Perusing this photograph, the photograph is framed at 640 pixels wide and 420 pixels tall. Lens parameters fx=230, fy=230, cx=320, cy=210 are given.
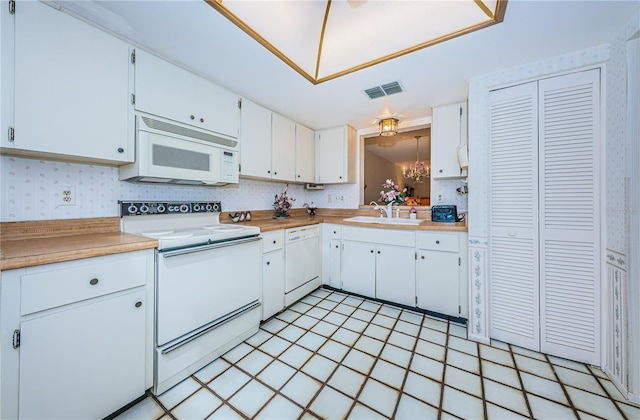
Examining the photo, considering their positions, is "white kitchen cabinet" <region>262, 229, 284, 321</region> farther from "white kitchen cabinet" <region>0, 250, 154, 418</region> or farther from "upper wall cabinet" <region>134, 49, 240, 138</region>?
"upper wall cabinet" <region>134, 49, 240, 138</region>

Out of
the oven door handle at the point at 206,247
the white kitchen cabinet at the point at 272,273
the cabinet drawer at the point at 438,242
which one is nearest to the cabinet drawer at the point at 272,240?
the white kitchen cabinet at the point at 272,273

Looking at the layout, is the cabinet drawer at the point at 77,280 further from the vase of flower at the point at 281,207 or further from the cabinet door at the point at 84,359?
the vase of flower at the point at 281,207

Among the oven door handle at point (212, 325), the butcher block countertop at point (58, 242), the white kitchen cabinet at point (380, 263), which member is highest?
the butcher block countertop at point (58, 242)

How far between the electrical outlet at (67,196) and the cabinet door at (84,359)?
82 centimetres

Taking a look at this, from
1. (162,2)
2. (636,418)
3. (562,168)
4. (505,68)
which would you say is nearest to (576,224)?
(562,168)

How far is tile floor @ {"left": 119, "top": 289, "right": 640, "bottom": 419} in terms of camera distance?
4.12ft

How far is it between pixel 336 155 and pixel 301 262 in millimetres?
1582

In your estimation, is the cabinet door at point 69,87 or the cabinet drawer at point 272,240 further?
the cabinet drawer at point 272,240

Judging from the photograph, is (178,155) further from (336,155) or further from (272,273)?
(336,155)

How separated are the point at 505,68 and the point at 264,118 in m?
2.20

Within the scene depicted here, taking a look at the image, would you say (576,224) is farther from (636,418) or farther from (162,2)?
(162,2)

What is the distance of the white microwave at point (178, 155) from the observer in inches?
62.0

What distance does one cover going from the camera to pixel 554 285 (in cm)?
171

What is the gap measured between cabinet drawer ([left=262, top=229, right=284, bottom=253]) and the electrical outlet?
51.3 inches
